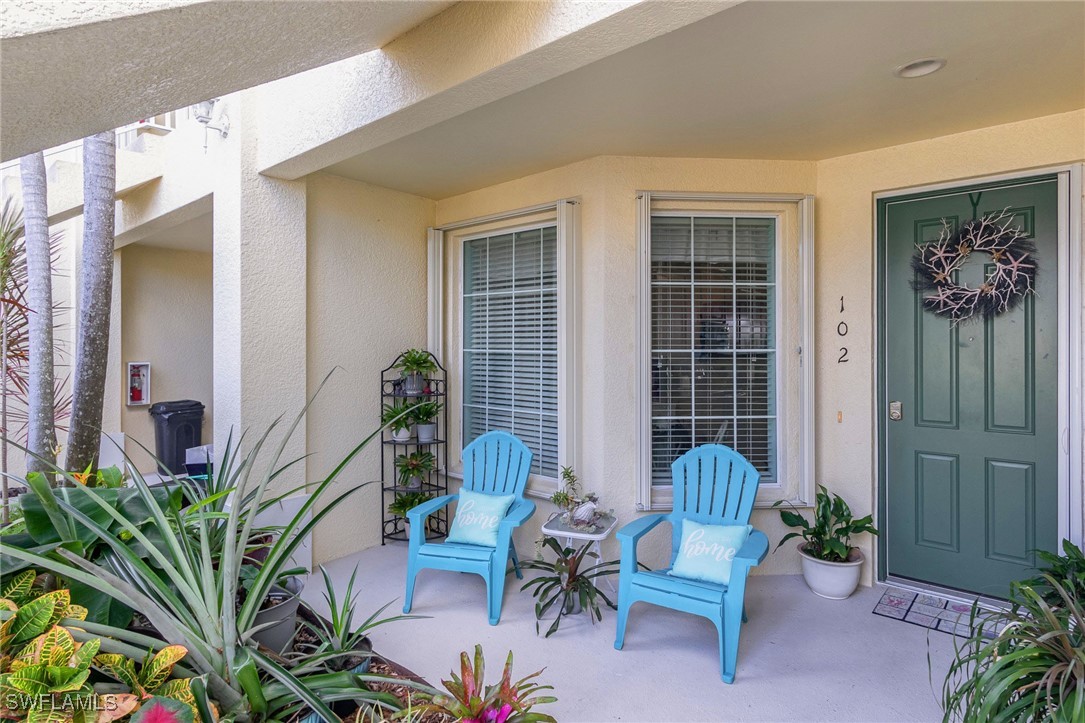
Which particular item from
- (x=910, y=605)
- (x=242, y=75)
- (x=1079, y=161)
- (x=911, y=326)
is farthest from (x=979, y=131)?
(x=242, y=75)

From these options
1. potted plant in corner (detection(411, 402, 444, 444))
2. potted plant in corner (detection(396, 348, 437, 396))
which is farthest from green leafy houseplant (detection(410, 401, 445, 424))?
potted plant in corner (detection(396, 348, 437, 396))

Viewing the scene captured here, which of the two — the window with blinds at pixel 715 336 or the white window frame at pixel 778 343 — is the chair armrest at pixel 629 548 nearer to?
the white window frame at pixel 778 343

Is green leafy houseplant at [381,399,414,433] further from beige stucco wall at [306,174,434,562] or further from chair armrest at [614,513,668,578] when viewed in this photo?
chair armrest at [614,513,668,578]

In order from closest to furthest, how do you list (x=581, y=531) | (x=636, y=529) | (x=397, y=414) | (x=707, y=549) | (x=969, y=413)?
(x=707, y=549) → (x=636, y=529) → (x=581, y=531) → (x=969, y=413) → (x=397, y=414)

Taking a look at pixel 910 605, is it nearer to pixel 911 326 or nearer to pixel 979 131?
pixel 911 326

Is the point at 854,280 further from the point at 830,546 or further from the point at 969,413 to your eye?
the point at 830,546

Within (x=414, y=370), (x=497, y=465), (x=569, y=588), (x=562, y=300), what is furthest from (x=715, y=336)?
(x=414, y=370)

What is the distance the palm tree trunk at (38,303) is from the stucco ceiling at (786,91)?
165cm

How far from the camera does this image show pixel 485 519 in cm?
310

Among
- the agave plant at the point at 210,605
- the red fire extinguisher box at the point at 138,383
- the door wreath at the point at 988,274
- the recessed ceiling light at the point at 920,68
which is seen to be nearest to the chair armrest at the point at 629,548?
the agave plant at the point at 210,605

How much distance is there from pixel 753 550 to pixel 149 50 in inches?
110

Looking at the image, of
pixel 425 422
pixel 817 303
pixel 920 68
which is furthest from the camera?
pixel 425 422

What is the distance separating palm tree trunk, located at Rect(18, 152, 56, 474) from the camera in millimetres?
3199

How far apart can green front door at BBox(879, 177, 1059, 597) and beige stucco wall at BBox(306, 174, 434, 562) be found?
10.1 ft
